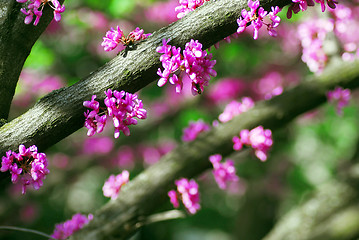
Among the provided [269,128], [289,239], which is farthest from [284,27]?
[269,128]

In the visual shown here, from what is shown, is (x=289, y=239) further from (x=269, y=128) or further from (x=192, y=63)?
(x=192, y=63)

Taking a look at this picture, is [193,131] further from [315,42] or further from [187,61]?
[187,61]

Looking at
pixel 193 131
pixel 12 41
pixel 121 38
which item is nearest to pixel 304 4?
pixel 121 38

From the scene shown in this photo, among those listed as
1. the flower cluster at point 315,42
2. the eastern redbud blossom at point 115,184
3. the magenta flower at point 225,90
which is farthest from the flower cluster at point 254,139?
the magenta flower at point 225,90

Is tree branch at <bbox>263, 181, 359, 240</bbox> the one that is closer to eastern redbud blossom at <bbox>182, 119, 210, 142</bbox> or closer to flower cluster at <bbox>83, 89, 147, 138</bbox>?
eastern redbud blossom at <bbox>182, 119, 210, 142</bbox>

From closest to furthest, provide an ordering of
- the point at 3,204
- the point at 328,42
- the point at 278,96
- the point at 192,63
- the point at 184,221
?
the point at 192,63
the point at 278,96
the point at 328,42
the point at 3,204
the point at 184,221
